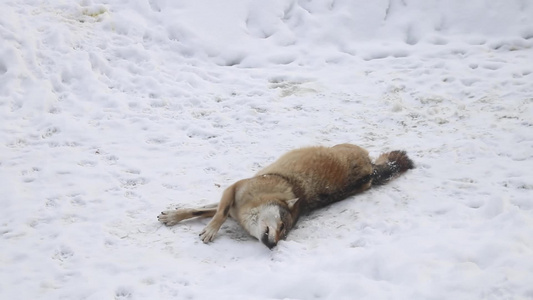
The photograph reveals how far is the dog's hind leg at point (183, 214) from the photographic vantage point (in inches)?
233

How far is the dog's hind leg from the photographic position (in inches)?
233

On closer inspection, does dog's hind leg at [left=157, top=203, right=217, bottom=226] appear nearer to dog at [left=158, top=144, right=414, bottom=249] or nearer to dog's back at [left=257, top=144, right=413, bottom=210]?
dog at [left=158, top=144, right=414, bottom=249]

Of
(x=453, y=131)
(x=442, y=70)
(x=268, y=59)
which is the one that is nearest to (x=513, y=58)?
(x=442, y=70)

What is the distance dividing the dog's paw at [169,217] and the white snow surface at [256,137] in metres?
0.08

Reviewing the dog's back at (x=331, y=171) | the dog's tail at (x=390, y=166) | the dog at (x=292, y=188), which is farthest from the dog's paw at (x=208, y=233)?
the dog's tail at (x=390, y=166)

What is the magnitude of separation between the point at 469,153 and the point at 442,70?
3144 mm

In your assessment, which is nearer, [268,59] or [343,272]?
[343,272]

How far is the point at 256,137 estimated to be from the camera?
810 centimetres

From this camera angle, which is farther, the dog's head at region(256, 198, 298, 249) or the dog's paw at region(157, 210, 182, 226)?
the dog's paw at region(157, 210, 182, 226)

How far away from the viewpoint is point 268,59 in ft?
35.0

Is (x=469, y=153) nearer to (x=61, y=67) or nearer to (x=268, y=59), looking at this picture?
(x=268, y=59)

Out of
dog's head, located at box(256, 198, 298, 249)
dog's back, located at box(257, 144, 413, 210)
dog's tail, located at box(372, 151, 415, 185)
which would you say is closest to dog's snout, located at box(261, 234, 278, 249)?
dog's head, located at box(256, 198, 298, 249)

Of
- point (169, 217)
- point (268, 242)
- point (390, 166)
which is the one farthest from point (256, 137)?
point (268, 242)

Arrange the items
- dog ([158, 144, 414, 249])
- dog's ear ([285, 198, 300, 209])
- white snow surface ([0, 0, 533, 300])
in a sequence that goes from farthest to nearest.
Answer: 1. dog's ear ([285, 198, 300, 209])
2. dog ([158, 144, 414, 249])
3. white snow surface ([0, 0, 533, 300])
